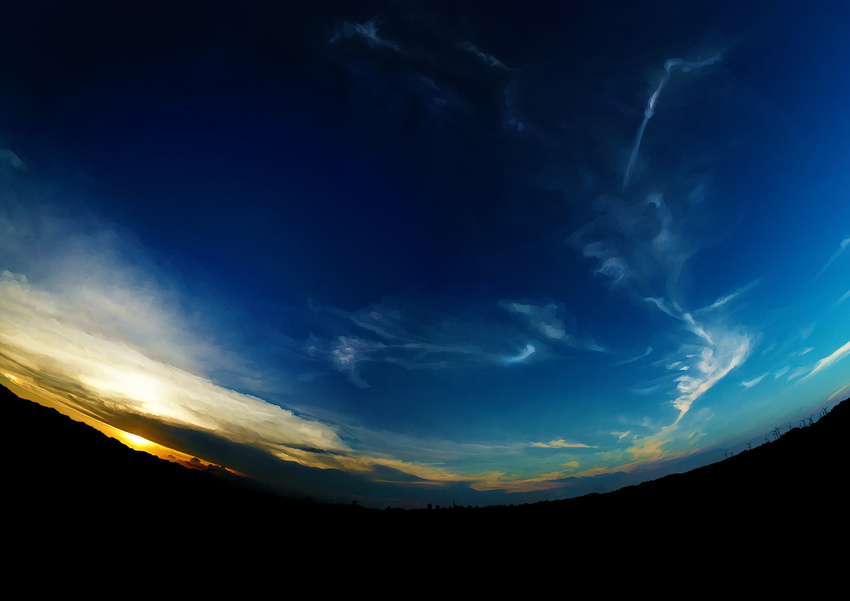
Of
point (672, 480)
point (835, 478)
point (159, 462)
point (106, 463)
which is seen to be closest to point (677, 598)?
point (835, 478)

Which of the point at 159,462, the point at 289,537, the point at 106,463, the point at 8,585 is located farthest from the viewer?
the point at 159,462

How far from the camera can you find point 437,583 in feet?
47.0

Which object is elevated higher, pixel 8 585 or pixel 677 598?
pixel 677 598

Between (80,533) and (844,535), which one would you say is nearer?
(844,535)

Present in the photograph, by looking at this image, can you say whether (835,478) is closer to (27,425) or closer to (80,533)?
(80,533)

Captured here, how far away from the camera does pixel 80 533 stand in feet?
59.8

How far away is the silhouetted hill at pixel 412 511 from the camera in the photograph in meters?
12.6

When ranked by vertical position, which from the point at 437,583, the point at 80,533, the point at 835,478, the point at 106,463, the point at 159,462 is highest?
the point at 835,478

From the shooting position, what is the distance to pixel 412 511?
25.9m

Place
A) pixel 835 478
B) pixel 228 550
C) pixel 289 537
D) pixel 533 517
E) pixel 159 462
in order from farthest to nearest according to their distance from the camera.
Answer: pixel 159 462, pixel 533 517, pixel 289 537, pixel 228 550, pixel 835 478

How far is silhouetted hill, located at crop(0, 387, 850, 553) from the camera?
1262 cm

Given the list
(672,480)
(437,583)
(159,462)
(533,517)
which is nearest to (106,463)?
(159,462)

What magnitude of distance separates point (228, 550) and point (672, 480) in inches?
1251

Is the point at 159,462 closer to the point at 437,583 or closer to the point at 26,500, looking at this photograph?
the point at 26,500
